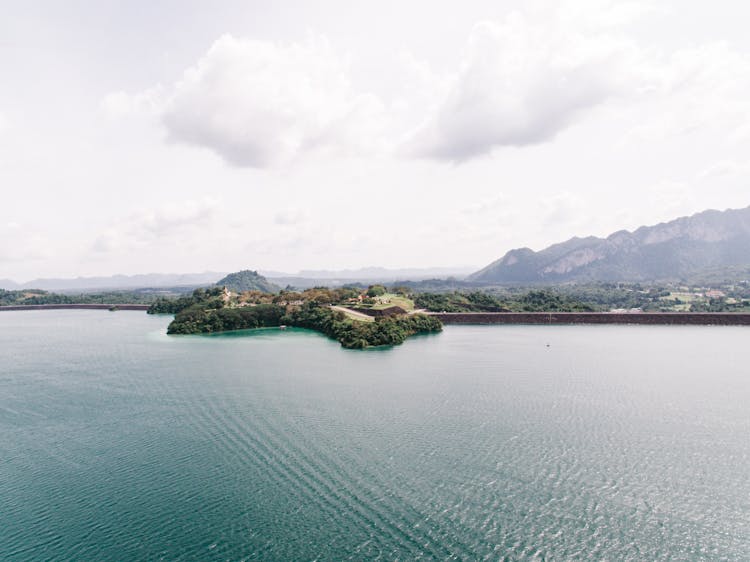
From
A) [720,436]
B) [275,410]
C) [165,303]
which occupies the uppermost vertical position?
[165,303]

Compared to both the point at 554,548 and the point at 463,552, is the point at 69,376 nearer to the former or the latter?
the point at 463,552

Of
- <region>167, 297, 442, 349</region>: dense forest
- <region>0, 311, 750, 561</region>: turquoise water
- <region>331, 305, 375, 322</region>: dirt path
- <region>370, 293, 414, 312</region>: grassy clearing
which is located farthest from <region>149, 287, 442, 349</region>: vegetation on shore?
<region>0, 311, 750, 561</region>: turquoise water

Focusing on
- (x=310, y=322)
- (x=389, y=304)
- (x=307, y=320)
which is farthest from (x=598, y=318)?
(x=307, y=320)

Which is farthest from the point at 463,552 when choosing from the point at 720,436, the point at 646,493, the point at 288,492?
the point at 720,436

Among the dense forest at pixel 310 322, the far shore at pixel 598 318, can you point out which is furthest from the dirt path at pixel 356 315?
the far shore at pixel 598 318

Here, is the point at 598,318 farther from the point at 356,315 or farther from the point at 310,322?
the point at 310,322

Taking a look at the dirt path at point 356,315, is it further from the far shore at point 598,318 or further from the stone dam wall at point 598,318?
the stone dam wall at point 598,318
